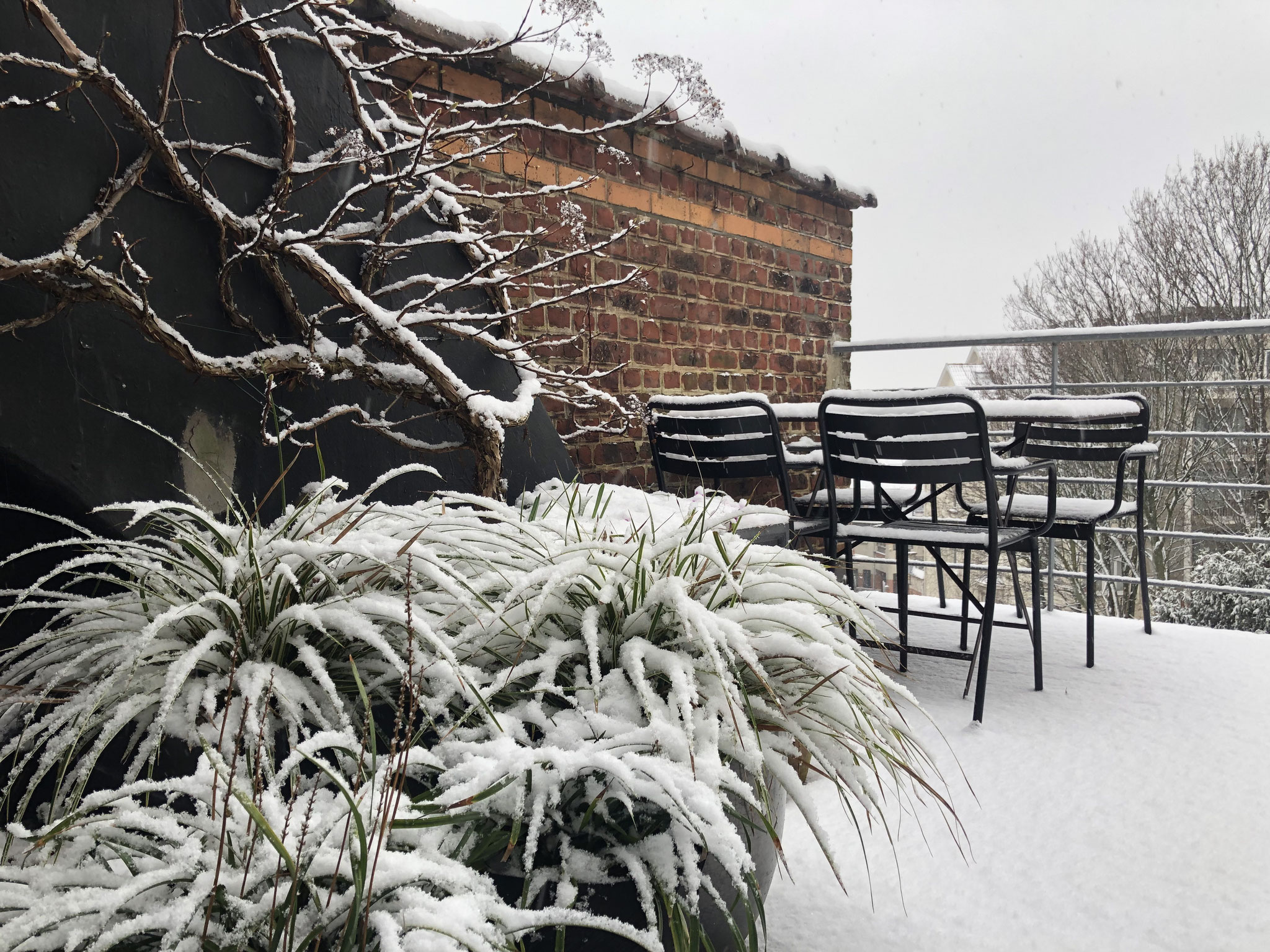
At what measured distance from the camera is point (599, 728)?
889 mm

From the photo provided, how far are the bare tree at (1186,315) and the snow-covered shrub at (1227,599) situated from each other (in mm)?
738

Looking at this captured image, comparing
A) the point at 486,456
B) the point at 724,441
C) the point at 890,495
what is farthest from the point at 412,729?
the point at 890,495

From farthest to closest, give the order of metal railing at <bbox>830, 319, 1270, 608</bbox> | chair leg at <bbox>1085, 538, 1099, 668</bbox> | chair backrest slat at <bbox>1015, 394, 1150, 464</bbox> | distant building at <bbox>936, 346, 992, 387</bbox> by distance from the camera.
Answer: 1. distant building at <bbox>936, 346, 992, 387</bbox>
2. metal railing at <bbox>830, 319, 1270, 608</bbox>
3. chair backrest slat at <bbox>1015, 394, 1150, 464</bbox>
4. chair leg at <bbox>1085, 538, 1099, 668</bbox>

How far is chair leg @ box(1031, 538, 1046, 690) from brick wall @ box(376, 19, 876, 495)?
1346mm

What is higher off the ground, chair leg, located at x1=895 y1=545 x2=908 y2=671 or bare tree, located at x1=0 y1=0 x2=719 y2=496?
bare tree, located at x1=0 y1=0 x2=719 y2=496

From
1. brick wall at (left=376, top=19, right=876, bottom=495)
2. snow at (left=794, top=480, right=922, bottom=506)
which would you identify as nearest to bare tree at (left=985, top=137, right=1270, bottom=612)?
brick wall at (left=376, top=19, right=876, bottom=495)

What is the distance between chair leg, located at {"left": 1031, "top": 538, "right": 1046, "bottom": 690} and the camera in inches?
90.6

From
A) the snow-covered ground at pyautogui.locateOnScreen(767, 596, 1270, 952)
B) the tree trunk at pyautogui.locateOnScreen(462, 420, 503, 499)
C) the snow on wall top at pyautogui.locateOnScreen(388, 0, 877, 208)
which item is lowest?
the snow-covered ground at pyautogui.locateOnScreen(767, 596, 1270, 952)

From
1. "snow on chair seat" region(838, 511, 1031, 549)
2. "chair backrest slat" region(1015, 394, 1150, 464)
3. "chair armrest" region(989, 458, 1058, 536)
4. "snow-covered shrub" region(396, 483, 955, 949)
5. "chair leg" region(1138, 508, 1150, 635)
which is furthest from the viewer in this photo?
"chair leg" region(1138, 508, 1150, 635)

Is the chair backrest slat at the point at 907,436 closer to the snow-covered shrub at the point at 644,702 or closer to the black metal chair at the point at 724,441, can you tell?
the black metal chair at the point at 724,441

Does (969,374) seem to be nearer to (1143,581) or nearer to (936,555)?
(1143,581)

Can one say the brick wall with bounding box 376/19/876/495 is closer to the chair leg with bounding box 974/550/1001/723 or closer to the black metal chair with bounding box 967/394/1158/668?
the black metal chair with bounding box 967/394/1158/668

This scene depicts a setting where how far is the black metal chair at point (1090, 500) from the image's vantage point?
2.66m

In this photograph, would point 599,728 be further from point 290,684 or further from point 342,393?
point 342,393
